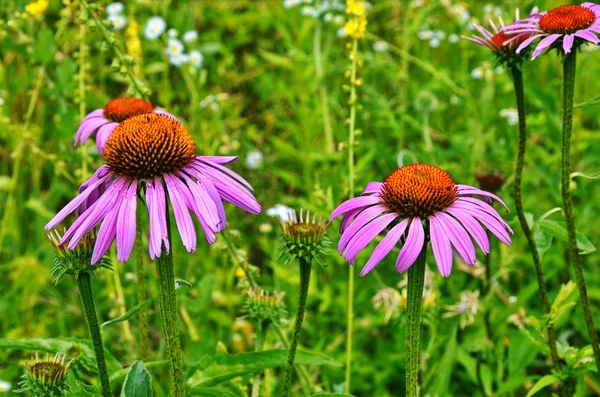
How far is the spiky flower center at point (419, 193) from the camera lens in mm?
1095

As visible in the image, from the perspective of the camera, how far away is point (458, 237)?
1.05 meters

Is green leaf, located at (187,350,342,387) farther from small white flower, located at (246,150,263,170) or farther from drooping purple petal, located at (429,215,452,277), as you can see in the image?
small white flower, located at (246,150,263,170)

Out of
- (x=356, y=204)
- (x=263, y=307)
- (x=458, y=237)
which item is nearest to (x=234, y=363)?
(x=263, y=307)

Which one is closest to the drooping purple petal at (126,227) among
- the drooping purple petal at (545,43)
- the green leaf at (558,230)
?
the drooping purple petal at (545,43)

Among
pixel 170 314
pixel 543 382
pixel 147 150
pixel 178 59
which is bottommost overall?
pixel 543 382

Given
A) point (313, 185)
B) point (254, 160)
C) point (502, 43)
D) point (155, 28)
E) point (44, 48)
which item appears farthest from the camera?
point (254, 160)

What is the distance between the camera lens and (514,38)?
136cm

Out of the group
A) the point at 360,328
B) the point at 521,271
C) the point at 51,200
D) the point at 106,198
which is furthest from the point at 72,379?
the point at 51,200

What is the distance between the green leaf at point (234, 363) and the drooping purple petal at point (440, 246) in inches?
14.7

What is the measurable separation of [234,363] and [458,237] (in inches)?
20.3

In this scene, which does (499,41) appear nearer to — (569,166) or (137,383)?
(569,166)

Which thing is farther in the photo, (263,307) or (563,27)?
(263,307)

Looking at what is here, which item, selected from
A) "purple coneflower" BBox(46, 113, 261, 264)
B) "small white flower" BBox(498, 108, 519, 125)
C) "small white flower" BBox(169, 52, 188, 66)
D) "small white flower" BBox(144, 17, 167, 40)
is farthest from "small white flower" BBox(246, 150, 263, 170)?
"purple coneflower" BBox(46, 113, 261, 264)

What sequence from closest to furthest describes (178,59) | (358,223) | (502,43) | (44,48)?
(358,223)
(502,43)
(44,48)
(178,59)
